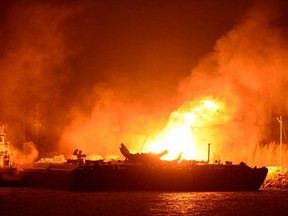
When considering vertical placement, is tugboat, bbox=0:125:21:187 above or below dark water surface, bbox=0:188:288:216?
above

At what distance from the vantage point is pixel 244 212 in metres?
61.9

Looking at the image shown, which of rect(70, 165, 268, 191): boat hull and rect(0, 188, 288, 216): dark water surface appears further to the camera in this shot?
rect(70, 165, 268, 191): boat hull

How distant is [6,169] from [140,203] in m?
25.3

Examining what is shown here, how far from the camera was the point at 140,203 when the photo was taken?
66875mm

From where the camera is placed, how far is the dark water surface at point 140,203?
200 ft

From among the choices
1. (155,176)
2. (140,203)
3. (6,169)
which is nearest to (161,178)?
(155,176)

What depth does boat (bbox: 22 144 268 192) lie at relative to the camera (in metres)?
78.7

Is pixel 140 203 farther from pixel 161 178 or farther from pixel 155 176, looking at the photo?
pixel 161 178

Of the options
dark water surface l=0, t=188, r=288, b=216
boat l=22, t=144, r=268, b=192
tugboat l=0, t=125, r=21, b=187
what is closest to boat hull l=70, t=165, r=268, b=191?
boat l=22, t=144, r=268, b=192

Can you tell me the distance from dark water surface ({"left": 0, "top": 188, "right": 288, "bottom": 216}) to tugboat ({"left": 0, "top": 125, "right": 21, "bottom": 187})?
7.02 m

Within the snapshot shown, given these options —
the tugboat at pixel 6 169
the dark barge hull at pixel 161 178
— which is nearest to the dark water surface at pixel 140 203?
the dark barge hull at pixel 161 178

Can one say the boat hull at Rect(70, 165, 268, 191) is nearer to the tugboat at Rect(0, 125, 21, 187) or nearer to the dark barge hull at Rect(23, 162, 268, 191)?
the dark barge hull at Rect(23, 162, 268, 191)

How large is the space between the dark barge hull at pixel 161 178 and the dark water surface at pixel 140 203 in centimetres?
Result: 185

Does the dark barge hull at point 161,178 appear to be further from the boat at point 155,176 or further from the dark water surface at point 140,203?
the dark water surface at point 140,203
